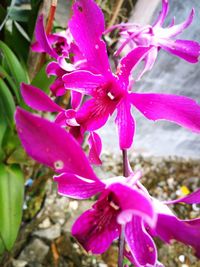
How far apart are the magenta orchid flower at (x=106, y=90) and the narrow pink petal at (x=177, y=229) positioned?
0.41 feet

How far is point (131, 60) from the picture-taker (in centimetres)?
45

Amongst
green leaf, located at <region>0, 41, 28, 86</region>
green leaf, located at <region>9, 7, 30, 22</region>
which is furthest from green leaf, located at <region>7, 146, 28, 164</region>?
green leaf, located at <region>9, 7, 30, 22</region>

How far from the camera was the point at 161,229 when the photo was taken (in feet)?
1.23

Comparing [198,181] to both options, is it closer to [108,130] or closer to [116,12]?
[108,130]

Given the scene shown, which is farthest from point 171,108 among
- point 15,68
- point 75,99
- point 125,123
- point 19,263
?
point 19,263

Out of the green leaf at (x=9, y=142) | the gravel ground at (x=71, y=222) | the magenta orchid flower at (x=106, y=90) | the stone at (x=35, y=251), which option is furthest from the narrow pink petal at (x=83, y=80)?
the stone at (x=35, y=251)

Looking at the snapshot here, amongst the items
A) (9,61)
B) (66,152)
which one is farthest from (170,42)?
(9,61)

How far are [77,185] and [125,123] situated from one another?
0.41 ft

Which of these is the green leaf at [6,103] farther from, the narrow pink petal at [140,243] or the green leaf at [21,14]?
the narrow pink petal at [140,243]

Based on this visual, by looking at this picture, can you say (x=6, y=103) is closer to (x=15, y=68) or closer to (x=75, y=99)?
(x=15, y=68)

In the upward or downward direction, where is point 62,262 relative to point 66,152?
downward

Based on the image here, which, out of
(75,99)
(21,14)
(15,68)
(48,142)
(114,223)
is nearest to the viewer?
(48,142)

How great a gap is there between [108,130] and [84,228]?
1.44 meters

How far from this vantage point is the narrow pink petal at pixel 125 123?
46 centimetres
